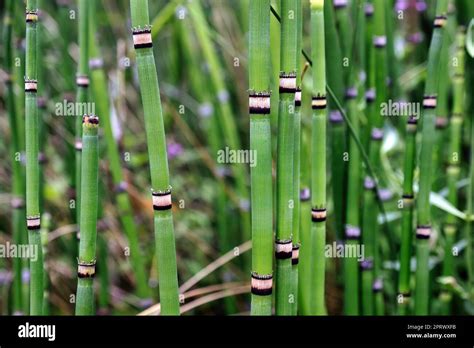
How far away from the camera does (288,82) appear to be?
63cm

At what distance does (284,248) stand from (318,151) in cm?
12

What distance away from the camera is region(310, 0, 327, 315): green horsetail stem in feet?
2.18

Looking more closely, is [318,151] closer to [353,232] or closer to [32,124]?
[353,232]

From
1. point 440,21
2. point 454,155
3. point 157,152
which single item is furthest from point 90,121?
point 454,155

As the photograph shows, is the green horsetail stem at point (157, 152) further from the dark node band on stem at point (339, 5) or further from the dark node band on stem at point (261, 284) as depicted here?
the dark node band on stem at point (339, 5)

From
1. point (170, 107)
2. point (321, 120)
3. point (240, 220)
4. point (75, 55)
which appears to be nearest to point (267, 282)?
point (321, 120)

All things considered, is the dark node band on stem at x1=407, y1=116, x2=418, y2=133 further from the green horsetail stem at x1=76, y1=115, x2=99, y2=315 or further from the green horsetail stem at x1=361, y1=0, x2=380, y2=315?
the green horsetail stem at x1=76, y1=115, x2=99, y2=315

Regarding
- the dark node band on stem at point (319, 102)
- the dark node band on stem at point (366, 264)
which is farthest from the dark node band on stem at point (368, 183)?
the dark node band on stem at point (319, 102)

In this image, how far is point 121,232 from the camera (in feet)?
4.47

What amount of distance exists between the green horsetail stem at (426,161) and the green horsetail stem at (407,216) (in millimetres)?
19

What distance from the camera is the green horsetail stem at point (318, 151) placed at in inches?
26.2
